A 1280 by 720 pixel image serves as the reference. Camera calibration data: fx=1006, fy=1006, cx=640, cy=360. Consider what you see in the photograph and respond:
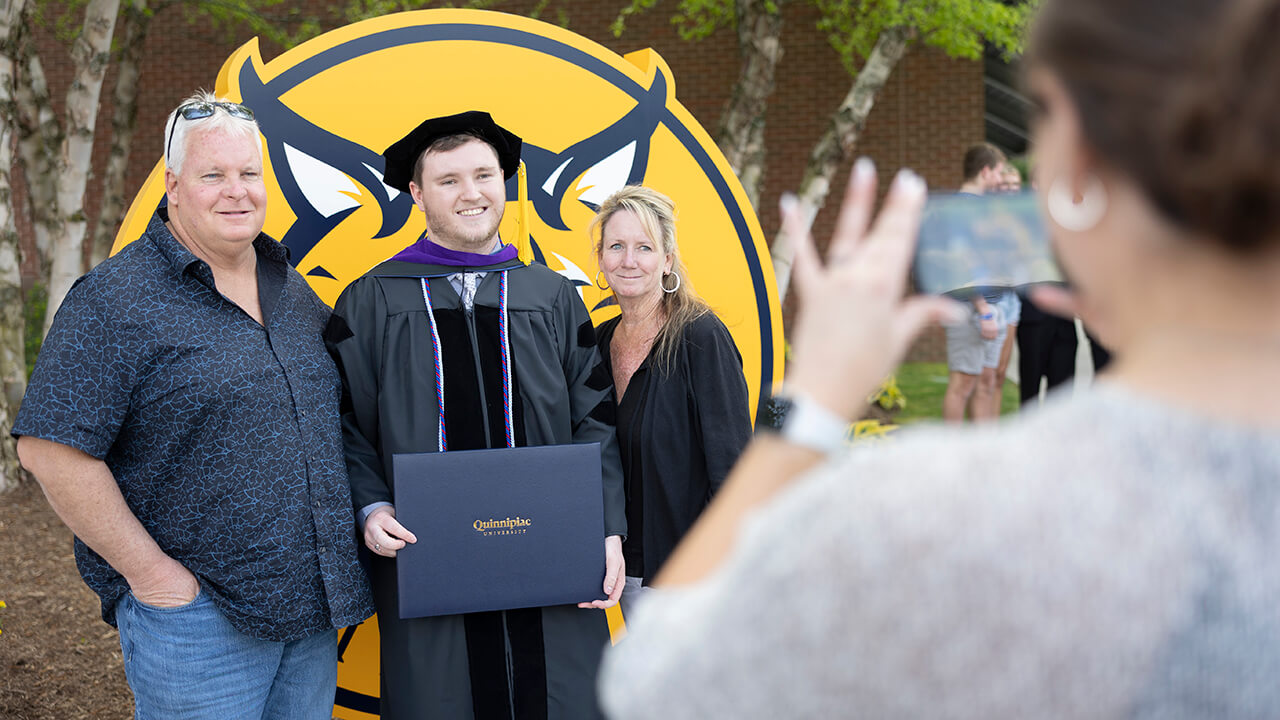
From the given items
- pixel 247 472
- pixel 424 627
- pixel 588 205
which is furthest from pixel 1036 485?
pixel 588 205

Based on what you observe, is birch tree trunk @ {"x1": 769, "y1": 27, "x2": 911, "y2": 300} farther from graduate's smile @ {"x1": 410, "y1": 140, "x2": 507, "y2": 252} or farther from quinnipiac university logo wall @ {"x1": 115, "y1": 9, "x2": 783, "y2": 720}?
graduate's smile @ {"x1": 410, "y1": 140, "x2": 507, "y2": 252}

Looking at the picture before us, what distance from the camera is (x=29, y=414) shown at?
2100 millimetres

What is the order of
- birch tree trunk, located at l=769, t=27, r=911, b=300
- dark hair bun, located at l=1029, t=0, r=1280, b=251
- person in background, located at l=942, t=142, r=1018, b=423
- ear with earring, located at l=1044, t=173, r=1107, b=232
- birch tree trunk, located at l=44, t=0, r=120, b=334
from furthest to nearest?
birch tree trunk, located at l=769, t=27, r=911, b=300 → person in background, located at l=942, t=142, r=1018, b=423 → birch tree trunk, located at l=44, t=0, r=120, b=334 → ear with earring, located at l=1044, t=173, r=1107, b=232 → dark hair bun, located at l=1029, t=0, r=1280, b=251

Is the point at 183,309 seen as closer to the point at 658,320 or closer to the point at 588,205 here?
the point at 658,320

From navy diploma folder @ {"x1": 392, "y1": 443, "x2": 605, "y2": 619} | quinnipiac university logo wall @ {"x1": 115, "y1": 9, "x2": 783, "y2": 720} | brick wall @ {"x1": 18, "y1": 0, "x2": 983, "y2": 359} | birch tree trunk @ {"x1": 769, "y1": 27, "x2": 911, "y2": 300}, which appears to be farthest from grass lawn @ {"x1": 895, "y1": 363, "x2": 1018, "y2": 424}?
navy diploma folder @ {"x1": 392, "y1": 443, "x2": 605, "y2": 619}

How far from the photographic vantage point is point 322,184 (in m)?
3.32

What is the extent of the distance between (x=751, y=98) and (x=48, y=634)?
5.41 m

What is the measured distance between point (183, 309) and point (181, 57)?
1143 cm

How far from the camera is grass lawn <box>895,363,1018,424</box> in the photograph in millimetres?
Result: 9398

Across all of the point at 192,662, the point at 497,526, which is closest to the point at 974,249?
the point at 497,526

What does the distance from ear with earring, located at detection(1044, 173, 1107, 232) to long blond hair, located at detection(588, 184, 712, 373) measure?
2.20m

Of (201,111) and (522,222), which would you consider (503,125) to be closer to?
(522,222)

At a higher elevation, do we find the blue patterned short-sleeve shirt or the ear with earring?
the ear with earring

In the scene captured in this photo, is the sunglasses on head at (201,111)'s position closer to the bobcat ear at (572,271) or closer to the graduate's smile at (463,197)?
the graduate's smile at (463,197)
